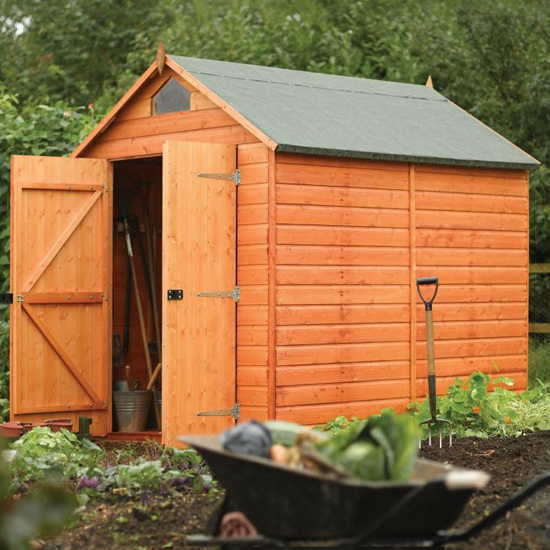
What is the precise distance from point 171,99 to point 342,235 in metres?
1.87

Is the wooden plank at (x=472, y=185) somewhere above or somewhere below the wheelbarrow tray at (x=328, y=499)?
above

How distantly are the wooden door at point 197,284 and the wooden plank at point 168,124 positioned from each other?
45 cm

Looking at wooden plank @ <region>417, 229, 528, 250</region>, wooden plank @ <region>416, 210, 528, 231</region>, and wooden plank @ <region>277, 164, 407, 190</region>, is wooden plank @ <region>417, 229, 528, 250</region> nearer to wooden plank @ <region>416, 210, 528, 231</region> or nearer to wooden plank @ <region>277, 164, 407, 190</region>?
wooden plank @ <region>416, 210, 528, 231</region>

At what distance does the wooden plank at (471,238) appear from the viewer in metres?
9.59

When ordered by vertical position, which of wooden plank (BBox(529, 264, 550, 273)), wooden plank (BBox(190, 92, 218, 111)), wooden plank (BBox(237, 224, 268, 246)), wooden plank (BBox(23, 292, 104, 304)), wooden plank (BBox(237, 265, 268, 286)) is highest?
wooden plank (BBox(190, 92, 218, 111))

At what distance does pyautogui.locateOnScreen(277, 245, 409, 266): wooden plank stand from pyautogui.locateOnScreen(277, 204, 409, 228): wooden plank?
0.62 feet

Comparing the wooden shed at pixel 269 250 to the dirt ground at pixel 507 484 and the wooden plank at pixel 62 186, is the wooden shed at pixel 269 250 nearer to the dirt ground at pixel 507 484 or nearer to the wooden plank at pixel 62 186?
the wooden plank at pixel 62 186

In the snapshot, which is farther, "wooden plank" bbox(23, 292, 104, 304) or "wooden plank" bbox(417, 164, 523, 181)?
"wooden plank" bbox(417, 164, 523, 181)

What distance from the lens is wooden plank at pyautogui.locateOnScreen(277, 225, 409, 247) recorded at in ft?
28.4

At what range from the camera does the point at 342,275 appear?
902cm

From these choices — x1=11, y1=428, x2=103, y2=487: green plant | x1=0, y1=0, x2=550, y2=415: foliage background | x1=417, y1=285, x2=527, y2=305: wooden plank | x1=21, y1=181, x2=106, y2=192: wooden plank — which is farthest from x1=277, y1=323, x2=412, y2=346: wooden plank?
x1=0, y1=0, x2=550, y2=415: foliage background

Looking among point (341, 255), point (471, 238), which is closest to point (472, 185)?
point (471, 238)

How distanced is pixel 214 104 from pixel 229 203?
2.94 ft

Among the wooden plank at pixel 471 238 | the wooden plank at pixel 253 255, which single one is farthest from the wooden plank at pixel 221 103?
the wooden plank at pixel 471 238
